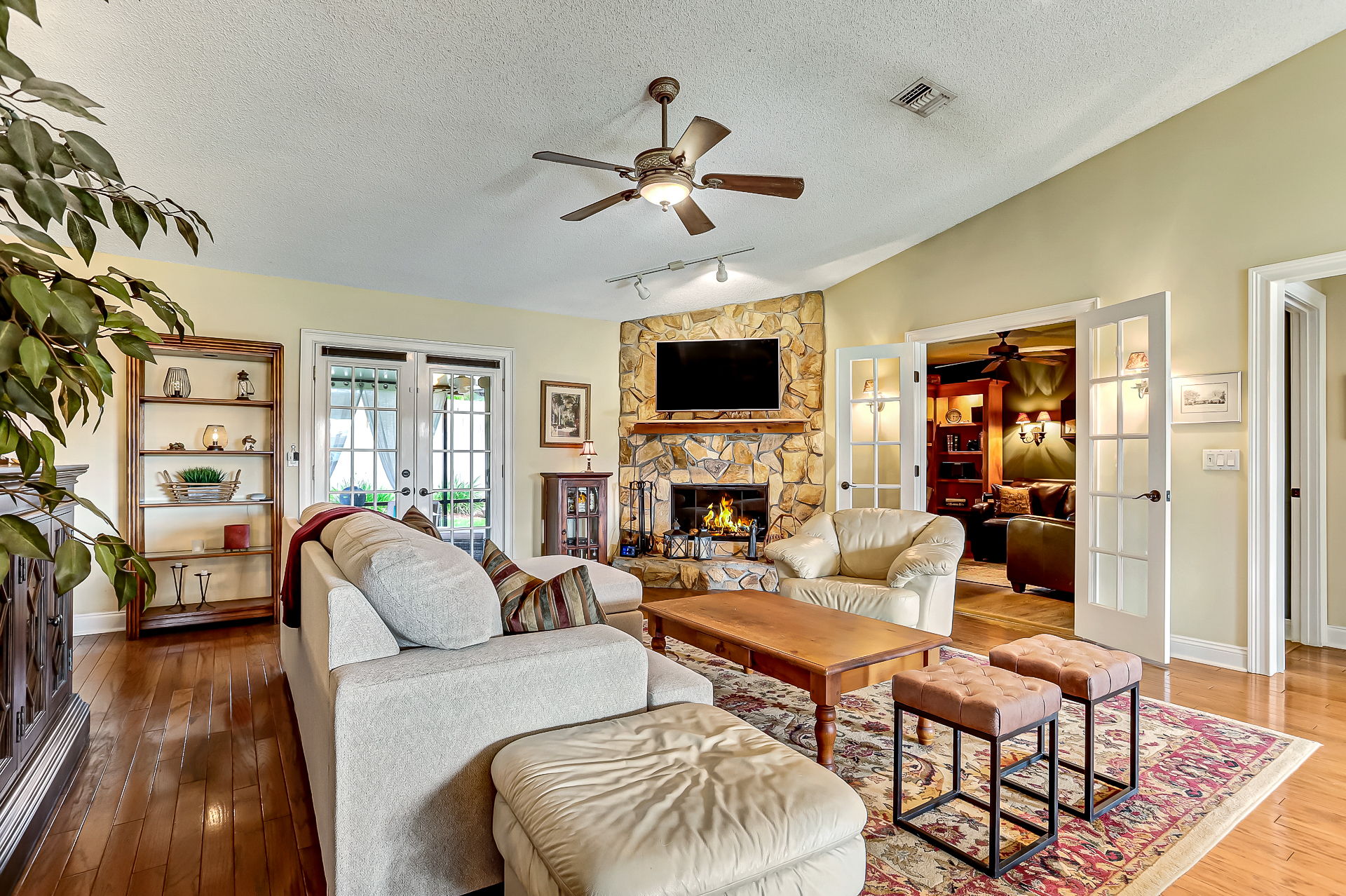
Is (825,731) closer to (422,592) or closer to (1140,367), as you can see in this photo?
(422,592)

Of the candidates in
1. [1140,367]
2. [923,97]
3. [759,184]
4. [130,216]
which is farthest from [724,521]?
[130,216]

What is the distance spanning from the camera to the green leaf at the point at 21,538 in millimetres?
697

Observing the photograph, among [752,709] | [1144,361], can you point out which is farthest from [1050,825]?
[1144,361]

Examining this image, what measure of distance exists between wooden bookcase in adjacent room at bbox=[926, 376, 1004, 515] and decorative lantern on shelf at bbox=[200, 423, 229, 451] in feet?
24.1

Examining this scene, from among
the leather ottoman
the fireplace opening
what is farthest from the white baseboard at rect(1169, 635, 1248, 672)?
the leather ottoman

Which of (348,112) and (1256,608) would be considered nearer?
(348,112)

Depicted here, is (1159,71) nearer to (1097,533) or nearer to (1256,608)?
(1097,533)

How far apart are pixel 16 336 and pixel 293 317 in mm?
4883

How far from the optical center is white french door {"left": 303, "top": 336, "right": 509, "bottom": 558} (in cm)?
524

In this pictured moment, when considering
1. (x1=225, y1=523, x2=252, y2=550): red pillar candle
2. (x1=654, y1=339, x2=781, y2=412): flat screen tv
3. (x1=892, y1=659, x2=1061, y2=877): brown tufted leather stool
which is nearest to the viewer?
(x1=892, y1=659, x2=1061, y2=877): brown tufted leather stool

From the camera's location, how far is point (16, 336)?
71cm

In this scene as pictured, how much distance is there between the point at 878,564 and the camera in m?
4.10

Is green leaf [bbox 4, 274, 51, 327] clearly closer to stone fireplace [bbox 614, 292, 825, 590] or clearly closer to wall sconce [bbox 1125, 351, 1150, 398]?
wall sconce [bbox 1125, 351, 1150, 398]

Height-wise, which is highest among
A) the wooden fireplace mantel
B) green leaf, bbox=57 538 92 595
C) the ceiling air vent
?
the ceiling air vent
